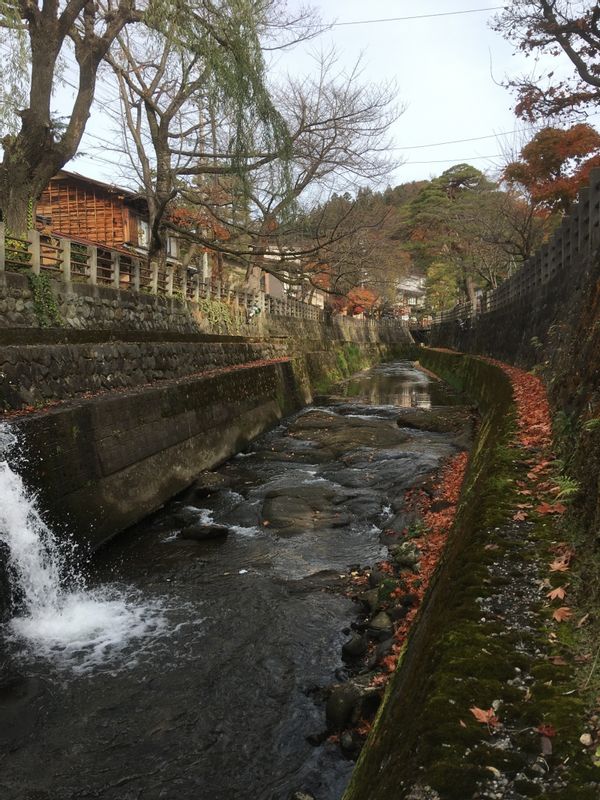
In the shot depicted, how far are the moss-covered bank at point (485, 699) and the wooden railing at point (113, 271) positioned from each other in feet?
33.2

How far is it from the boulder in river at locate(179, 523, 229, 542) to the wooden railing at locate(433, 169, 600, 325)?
8.21 meters

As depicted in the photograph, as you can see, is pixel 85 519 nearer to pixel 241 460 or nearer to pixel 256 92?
pixel 241 460

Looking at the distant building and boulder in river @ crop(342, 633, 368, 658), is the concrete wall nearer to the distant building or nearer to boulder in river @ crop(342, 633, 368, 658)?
boulder in river @ crop(342, 633, 368, 658)

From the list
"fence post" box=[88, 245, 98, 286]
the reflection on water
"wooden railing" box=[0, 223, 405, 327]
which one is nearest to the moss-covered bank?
"wooden railing" box=[0, 223, 405, 327]

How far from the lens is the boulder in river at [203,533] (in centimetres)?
850

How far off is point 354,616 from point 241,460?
27.7ft

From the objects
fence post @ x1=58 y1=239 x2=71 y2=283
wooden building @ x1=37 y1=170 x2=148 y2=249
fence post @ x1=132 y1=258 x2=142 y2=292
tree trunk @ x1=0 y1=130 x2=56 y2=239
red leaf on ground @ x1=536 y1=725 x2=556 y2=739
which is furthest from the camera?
wooden building @ x1=37 y1=170 x2=148 y2=249

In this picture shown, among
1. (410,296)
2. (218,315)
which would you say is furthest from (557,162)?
(410,296)

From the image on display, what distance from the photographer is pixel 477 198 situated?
1576 inches

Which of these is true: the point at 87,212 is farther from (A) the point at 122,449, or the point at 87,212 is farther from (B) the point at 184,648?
(B) the point at 184,648

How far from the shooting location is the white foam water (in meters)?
5.60

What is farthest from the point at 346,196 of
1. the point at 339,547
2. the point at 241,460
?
the point at 339,547

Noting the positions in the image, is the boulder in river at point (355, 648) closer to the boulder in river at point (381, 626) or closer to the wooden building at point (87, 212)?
the boulder in river at point (381, 626)

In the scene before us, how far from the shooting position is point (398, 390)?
29.3 metres
